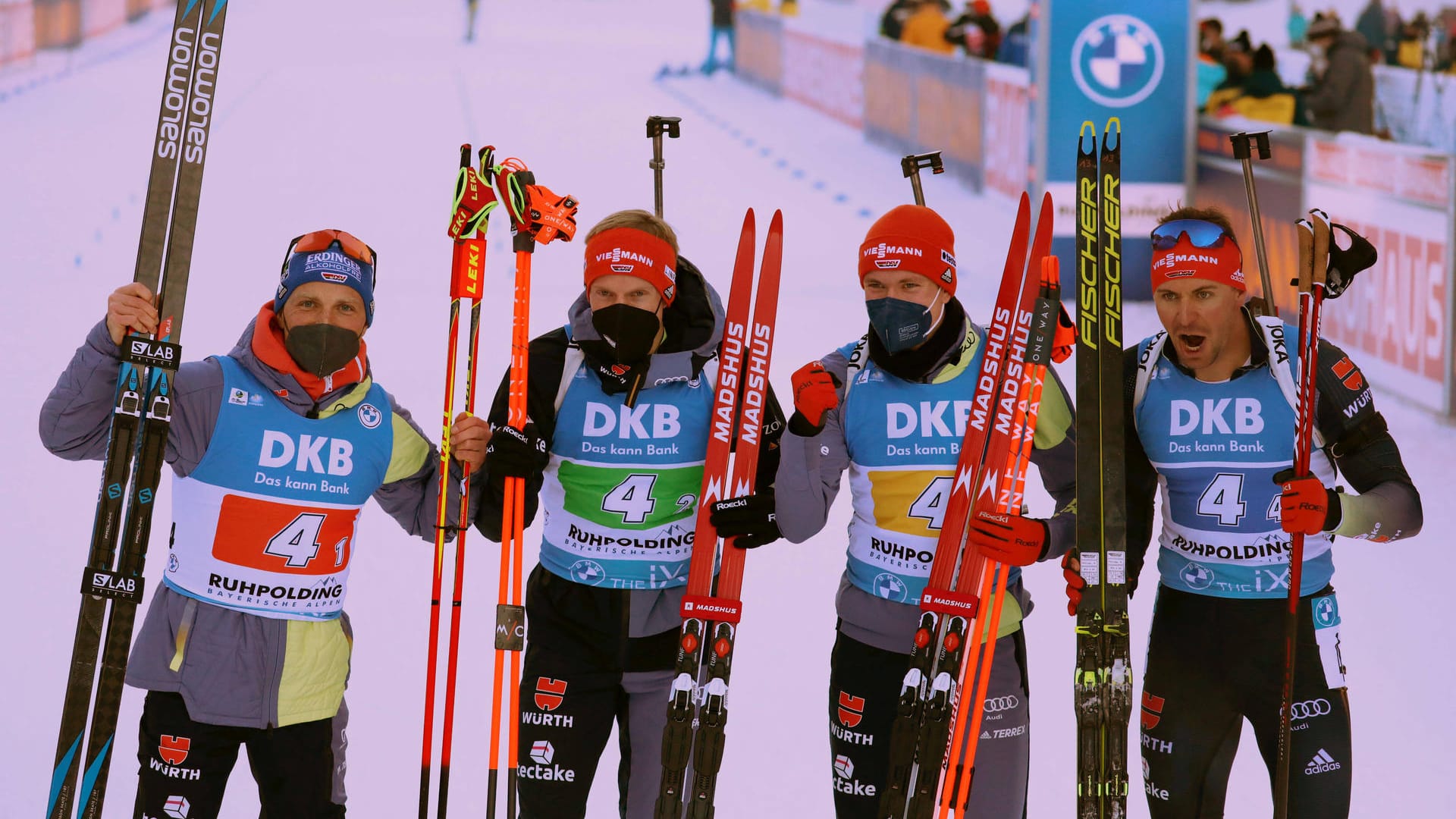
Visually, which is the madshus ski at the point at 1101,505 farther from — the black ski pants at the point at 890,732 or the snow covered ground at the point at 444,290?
the snow covered ground at the point at 444,290

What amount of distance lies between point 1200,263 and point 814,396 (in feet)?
2.71

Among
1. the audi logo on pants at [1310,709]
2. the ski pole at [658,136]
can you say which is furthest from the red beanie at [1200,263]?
the ski pole at [658,136]

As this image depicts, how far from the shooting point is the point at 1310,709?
2885 millimetres

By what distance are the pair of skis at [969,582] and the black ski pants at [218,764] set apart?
3.57ft

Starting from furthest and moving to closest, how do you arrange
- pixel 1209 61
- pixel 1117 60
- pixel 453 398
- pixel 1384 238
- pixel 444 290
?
pixel 1209 61 → pixel 444 290 → pixel 1117 60 → pixel 1384 238 → pixel 453 398

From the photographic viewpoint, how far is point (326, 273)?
2.82 meters

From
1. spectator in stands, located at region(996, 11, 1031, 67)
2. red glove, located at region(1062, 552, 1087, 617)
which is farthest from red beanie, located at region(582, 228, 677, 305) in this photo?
spectator in stands, located at region(996, 11, 1031, 67)

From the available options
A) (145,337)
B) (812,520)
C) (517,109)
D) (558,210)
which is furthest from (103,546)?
(517,109)

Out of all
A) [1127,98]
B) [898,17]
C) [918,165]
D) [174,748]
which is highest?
[898,17]

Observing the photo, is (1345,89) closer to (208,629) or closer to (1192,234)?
(1192,234)

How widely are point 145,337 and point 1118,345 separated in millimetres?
1891

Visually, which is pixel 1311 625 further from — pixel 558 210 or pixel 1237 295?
pixel 558 210

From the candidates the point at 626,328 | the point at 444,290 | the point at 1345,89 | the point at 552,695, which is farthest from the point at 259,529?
the point at 1345,89

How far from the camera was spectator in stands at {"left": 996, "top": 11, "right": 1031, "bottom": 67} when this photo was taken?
13.9m
